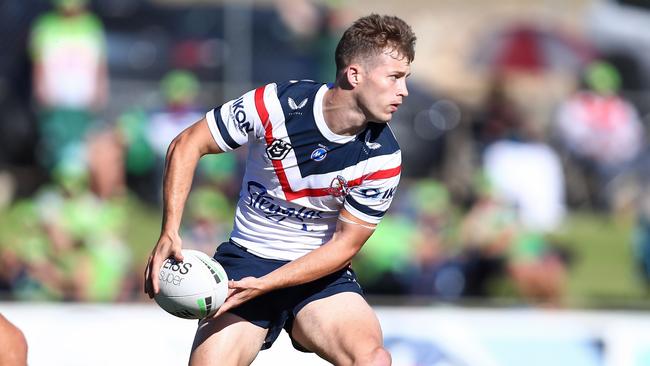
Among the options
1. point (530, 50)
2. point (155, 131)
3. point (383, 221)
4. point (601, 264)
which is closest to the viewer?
point (383, 221)

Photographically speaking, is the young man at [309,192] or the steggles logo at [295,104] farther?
the steggles logo at [295,104]

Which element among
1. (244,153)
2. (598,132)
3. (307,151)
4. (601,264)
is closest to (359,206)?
(307,151)

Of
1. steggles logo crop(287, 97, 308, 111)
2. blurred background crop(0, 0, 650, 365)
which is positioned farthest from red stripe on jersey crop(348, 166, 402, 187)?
blurred background crop(0, 0, 650, 365)

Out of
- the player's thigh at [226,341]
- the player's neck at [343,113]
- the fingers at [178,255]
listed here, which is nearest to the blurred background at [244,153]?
the player's thigh at [226,341]

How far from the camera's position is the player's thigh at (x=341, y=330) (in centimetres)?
546

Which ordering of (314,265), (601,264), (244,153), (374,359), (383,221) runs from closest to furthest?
(374,359), (314,265), (383,221), (244,153), (601,264)

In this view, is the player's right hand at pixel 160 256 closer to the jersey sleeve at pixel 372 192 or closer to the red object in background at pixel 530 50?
the jersey sleeve at pixel 372 192

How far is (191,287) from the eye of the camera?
206 inches

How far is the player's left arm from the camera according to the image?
544 cm

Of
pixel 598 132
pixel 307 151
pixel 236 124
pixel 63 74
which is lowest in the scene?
pixel 598 132

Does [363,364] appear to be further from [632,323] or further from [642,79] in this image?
[642,79]

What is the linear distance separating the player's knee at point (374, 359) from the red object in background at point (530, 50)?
11544 millimetres

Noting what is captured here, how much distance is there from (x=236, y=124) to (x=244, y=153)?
6.39 meters

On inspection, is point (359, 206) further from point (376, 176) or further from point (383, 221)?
point (383, 221)
